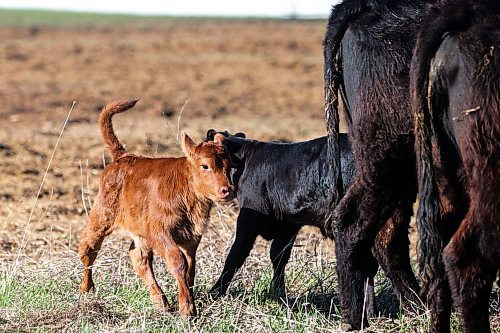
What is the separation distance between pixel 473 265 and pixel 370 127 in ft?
3.26

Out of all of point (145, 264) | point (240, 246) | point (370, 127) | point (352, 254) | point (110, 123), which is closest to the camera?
point (370, 127)

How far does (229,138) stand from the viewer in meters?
7.42

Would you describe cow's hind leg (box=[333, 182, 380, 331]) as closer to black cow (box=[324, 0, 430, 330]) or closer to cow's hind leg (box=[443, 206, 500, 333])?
black cow (box=[324, 0, 430, 330])

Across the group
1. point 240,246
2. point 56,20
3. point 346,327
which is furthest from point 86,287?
point 56,20

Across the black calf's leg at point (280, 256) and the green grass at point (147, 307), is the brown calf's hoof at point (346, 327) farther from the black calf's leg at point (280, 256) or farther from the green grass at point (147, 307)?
the black calf's leg at point (280, 256)

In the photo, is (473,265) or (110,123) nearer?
(473,265)

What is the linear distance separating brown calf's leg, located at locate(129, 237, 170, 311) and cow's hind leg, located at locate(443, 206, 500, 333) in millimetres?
2030

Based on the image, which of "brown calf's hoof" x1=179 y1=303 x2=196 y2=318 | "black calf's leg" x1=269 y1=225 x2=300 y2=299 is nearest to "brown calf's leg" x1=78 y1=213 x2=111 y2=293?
"brown calf's hoof" x1=179 y1=303 x2=196 y2=318

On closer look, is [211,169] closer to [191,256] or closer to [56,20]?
[191,256]

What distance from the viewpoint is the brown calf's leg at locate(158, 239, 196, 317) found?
6140 millimetres

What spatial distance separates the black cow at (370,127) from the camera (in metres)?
5.55

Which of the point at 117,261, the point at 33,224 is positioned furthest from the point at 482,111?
the point at 33,224

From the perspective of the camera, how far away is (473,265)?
5.04m

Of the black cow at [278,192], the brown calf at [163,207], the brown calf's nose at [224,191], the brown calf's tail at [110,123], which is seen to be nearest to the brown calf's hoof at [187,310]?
the brown calf at [163,207]
